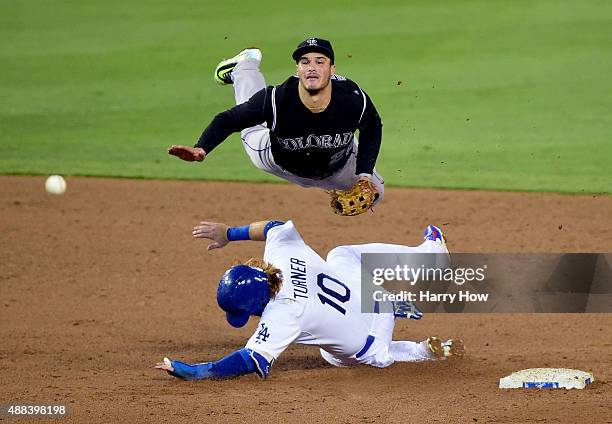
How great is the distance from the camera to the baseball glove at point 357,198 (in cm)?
706

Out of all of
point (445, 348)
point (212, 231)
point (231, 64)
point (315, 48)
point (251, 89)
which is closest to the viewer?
point (315, 48)

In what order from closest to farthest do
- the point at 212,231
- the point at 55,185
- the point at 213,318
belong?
the point at 212,231
the point at 213,318
the point at 55,185

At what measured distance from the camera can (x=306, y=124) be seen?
7.04 meters

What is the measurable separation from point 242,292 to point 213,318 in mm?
2126

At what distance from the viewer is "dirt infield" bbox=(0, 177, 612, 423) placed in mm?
6312

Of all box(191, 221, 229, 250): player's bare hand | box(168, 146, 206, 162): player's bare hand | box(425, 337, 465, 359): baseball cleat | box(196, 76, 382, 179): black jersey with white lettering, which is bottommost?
box(425, 337, 465, 359): baseball cleat

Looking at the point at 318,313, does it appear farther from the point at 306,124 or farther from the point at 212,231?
the point at 306,124

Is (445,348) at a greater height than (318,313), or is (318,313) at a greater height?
(318,313)

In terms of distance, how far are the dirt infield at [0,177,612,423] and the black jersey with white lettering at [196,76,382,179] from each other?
1.45 meters

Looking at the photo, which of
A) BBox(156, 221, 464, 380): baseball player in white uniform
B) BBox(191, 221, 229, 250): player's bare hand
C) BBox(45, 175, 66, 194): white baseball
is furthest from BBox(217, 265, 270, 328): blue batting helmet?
BBox(45, 175, 66, 194): white baseball

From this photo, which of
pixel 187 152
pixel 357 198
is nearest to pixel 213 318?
pixel 357 198

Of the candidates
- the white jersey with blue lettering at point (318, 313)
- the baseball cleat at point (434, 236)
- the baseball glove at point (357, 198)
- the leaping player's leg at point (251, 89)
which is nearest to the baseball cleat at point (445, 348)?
the white jersey with blue lettering at point (318, 313)

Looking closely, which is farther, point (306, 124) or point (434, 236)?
point (434, 236)

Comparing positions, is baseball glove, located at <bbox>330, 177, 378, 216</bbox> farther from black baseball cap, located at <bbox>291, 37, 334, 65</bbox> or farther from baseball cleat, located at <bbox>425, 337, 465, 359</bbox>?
baseball cleat, located at <bbox>425, 337, 465, 359</bbox>
